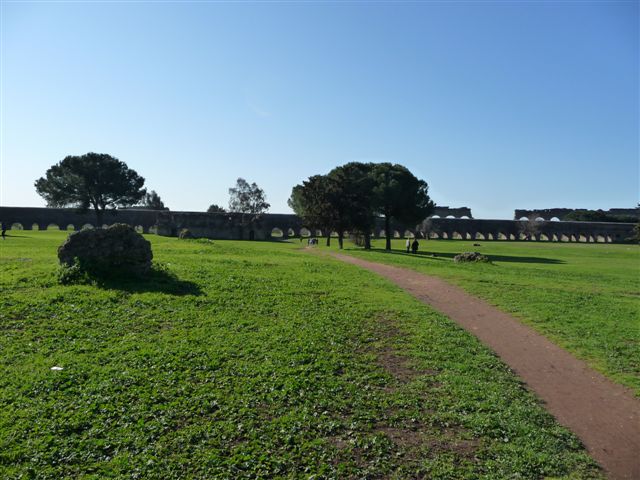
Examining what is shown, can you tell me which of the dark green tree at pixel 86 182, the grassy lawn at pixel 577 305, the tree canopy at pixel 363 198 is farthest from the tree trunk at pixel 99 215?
the grassy lawn at pixel 577 305

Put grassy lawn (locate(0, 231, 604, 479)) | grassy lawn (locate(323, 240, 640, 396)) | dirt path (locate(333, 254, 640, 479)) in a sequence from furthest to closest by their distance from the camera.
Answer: grassy lawn (locate(323, 240, 640, 396))
dirt path (locate(333, 254, 640, 479))
grassy lawn (locate(0, 231, 604, 479))

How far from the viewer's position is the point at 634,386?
749cm

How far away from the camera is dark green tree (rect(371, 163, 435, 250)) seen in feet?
119

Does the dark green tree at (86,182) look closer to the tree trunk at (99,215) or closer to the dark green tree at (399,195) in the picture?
the tree trunk at (99,215)

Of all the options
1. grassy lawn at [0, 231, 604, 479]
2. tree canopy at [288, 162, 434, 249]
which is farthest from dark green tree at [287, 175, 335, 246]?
grassy lawn at [0, 231, 604, 479]

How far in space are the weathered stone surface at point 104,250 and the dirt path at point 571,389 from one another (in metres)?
8.49

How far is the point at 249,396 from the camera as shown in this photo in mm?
6305

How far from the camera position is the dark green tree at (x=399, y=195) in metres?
36.2

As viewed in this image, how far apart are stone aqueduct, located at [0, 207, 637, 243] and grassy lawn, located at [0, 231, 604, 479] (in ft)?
103

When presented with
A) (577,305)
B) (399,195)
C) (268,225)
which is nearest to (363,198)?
(399,195)

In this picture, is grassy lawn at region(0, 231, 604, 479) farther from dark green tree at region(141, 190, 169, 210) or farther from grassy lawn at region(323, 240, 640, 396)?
dark green tree at region(141, 190, 169, 210)

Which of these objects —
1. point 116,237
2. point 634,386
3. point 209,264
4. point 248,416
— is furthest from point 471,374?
point 209,264

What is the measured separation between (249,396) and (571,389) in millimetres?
5291

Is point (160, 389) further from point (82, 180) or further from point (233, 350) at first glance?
point (82, 180)
